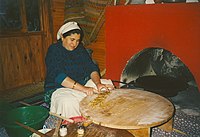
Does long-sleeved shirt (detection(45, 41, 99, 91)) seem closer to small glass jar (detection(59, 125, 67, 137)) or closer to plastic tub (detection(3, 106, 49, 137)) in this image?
plastic tub (detection(3, 106, 49, 137))

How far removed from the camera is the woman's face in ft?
9.50

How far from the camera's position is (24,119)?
289cm

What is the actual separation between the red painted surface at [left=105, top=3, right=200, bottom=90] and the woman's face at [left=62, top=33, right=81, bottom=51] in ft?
4.01

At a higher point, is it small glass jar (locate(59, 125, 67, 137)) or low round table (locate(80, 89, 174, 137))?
low round table (locate(80, 89, 174, 137))

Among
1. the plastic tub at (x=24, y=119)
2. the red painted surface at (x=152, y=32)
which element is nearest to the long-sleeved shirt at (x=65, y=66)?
the plastic tub at (x=24, y=119)

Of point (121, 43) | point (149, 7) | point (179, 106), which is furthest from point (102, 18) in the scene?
point (179, 106)

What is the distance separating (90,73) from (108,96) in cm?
92

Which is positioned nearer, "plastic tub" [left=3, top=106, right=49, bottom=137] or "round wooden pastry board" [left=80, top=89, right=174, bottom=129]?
"round wooden pastry board" [left=80, top=89, right=174, bottom=129]

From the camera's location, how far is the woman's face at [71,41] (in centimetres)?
290

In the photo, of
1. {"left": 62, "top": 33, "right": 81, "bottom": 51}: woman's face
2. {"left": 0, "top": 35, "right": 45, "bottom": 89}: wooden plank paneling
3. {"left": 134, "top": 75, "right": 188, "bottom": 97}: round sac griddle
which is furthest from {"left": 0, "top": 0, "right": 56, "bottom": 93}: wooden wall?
{"left": 134, "top": 75, "right": 188, "bottom": 97}: round sac griddle

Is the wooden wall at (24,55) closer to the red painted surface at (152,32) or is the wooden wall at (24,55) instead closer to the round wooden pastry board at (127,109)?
the red painted surface at (152,32)

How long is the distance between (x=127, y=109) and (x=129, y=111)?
5cm

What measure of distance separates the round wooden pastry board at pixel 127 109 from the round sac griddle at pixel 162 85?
1.81 ft

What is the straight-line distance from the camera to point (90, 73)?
3240mm
